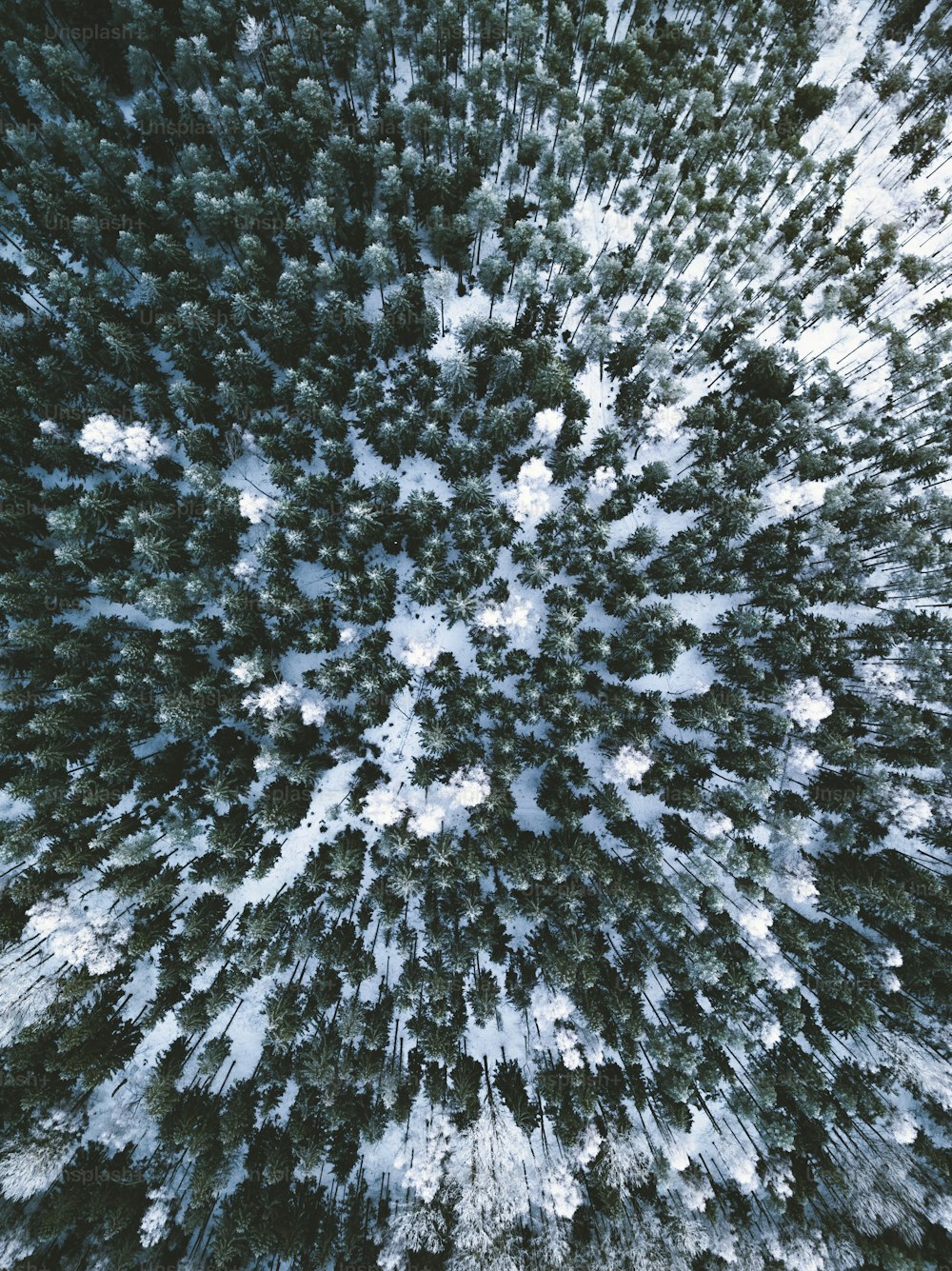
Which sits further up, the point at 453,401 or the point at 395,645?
the point at 453,401

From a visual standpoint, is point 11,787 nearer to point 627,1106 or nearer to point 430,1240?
point 430,1240

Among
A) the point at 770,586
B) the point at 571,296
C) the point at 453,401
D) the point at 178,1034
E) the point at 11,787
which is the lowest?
the point at 178,1034

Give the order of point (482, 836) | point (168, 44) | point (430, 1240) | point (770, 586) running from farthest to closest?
1. point (168, 44)
2. point (770, 586)
3. point (482, 836)
4. point (430, 1240)

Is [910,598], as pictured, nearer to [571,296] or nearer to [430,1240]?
[571,296]

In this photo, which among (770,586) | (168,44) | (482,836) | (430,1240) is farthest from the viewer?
(168,44)

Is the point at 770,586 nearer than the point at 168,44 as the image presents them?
Yes

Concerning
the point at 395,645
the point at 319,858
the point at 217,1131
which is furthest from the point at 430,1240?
the point at 395,645
